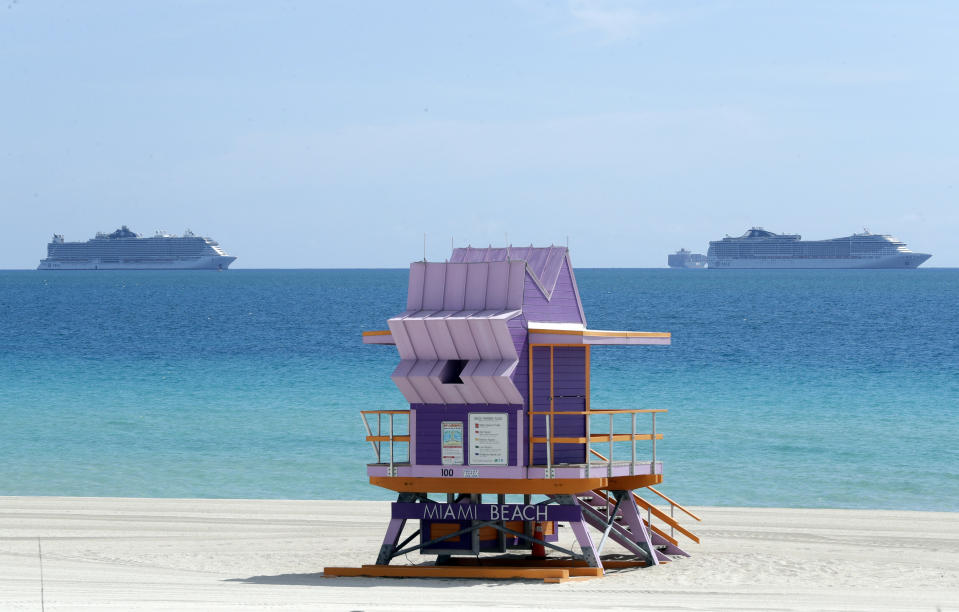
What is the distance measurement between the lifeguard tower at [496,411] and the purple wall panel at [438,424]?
1cm

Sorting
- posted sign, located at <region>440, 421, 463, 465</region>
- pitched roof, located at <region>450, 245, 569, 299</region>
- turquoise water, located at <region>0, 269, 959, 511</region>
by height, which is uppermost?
pitched roof, located at <region>450, 245, 569, 299</region>

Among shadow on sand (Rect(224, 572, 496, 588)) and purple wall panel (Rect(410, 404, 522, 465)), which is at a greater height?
purple wall panel (Rect(410, 404, 522, 465))

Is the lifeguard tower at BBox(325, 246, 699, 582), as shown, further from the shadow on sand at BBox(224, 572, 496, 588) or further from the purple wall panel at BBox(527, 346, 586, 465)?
the shadow on sand at BBox(224, 572, 496, 588)

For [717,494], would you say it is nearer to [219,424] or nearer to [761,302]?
[219,424]

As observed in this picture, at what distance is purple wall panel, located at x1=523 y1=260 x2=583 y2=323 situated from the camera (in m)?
17.6

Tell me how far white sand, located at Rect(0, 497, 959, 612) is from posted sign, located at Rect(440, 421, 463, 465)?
59.7 inches

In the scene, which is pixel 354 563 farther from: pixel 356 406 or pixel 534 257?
pixel 356 406

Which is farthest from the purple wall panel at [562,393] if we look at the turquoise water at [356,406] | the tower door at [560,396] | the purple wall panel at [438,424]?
the turquoise water at [356,406]

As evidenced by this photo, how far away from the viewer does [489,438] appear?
1728cm

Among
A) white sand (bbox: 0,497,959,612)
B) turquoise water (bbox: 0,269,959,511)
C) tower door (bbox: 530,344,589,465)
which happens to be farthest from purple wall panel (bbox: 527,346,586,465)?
turquoise water (bbox: 0,269,959,511)

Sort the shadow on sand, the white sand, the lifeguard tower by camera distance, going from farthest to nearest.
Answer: the lifeguard tower, the shadow on sand, the white sand

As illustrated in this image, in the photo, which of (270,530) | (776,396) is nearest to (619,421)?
(776,396)

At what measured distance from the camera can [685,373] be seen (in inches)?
2234

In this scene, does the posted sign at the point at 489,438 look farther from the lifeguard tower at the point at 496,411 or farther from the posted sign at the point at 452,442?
the posted sign at the point at 452,442
